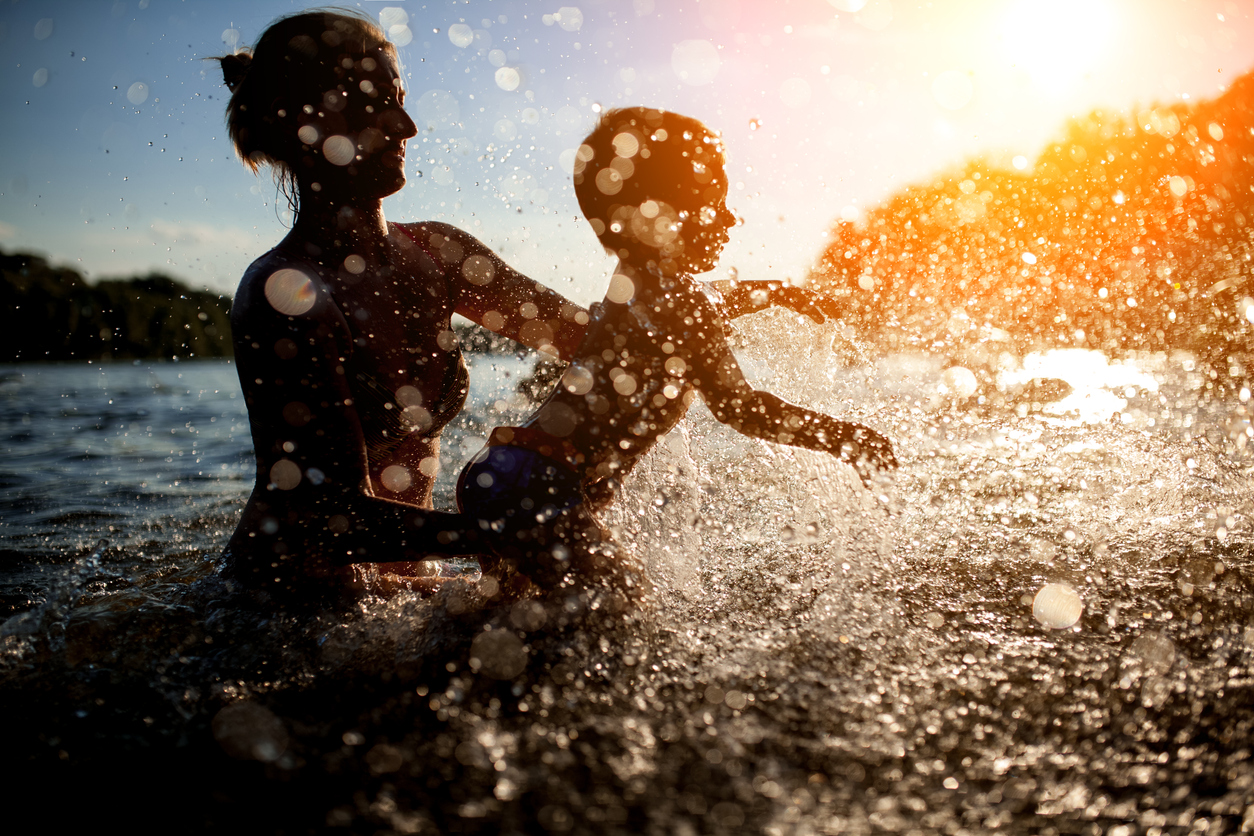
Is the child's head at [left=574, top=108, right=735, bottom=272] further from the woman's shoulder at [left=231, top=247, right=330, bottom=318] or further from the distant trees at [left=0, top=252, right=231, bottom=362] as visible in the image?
the distant trees at [left=0, top=252, right=231, bottom=362]

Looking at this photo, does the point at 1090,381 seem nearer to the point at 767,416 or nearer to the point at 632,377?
the point at 767,416

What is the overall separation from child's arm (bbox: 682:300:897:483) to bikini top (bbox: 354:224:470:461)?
1082 mm

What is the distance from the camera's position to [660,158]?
2.69m

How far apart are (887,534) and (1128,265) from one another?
72.3 feet

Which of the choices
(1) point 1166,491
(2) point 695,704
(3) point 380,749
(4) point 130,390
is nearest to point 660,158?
(2) point 695,704

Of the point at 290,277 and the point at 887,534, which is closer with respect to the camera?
the point at 290,277

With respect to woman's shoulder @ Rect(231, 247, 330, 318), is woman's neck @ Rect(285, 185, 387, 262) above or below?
above

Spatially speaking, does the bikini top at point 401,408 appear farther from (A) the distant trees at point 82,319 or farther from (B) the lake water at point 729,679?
(A) the distant trees at point 82,319

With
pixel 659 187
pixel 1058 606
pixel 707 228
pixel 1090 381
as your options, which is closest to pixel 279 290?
pixel 659 187

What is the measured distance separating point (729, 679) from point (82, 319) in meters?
57.1

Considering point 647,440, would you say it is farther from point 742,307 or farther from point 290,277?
point 290,277

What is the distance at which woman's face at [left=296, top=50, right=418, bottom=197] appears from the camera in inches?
98.3

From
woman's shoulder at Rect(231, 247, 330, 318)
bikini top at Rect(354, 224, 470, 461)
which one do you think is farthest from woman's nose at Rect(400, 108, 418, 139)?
woman's shoulder at Rect(231, 247, 330, 318)

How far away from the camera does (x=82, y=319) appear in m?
44.9
